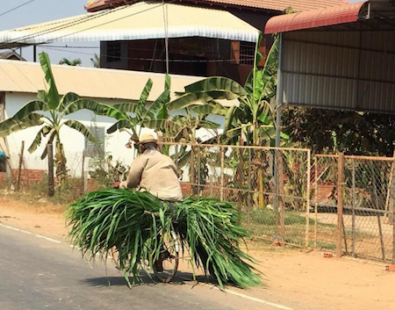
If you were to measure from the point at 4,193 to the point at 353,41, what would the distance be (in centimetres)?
1257

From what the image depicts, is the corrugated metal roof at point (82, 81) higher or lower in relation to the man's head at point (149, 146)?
higher

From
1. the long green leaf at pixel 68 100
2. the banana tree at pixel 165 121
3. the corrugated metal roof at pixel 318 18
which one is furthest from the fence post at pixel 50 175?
the corrugated metal roof at pixel 318 18

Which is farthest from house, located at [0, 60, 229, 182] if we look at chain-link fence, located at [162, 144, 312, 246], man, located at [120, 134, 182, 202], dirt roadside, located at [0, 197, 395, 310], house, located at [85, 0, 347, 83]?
man, located at [120, 134, 182, 202]

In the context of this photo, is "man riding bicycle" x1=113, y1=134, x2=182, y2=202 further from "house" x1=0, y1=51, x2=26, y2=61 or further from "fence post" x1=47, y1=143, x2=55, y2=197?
"house" x1=0, y1=51, x2=26, y2=61

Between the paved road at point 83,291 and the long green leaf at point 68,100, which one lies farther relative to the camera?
the long green leaf at point 68,100

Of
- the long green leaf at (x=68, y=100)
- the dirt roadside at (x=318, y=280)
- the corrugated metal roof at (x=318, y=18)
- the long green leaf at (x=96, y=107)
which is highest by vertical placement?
the corrugated metal roof at (x=318, y=18)

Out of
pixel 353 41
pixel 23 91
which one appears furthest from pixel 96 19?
pixel 353 41

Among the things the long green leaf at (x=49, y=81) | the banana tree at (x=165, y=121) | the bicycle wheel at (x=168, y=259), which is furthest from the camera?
the long green leaf at (x=49, y=81)

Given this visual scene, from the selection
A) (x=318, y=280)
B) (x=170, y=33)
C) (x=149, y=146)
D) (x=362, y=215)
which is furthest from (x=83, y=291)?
(x=170, y=33)

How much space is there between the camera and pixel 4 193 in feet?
79.8

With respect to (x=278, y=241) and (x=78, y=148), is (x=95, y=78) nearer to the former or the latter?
(x=78, y=148)

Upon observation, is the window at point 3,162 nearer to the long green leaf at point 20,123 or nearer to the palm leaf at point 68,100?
the long green leaf at point 20,123

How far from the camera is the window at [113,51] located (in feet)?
120

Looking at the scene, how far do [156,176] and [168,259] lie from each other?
1.12 meters
